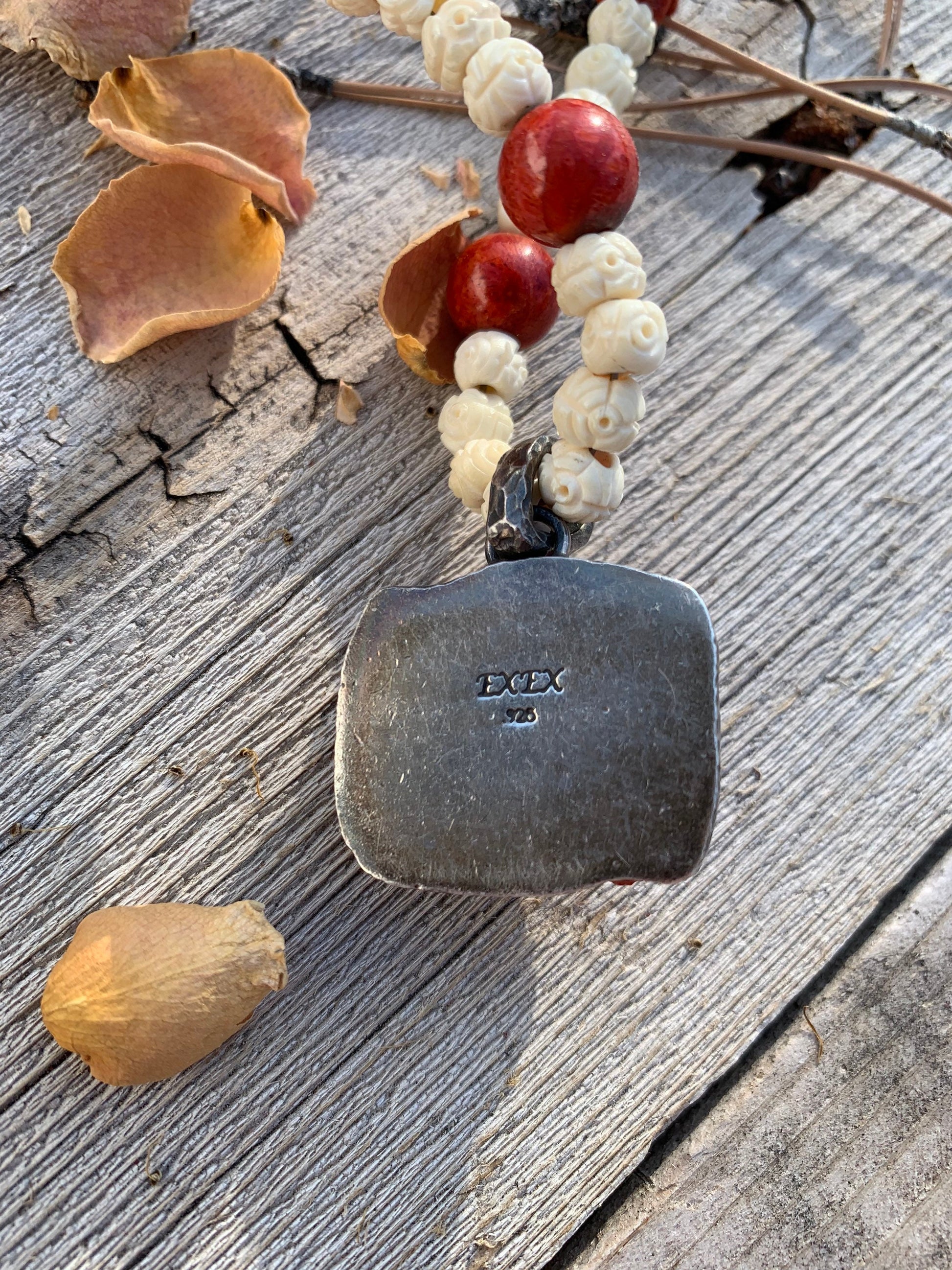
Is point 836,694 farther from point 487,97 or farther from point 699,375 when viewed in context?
point 487,97

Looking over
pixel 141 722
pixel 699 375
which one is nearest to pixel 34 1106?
pixel 141 722

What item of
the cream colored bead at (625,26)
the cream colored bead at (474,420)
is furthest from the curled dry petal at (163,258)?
the cream colored bead at (625,26)

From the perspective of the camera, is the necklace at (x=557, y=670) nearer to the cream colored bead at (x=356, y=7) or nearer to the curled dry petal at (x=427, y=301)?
the curled dry petal at (x=427, y=301)

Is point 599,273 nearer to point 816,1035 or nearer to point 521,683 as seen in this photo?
point 521,683

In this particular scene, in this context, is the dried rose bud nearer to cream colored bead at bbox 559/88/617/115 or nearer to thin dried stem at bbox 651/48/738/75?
cream colored bead at bbox 559/88/617/115

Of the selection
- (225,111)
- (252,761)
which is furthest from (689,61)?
(252,761)
